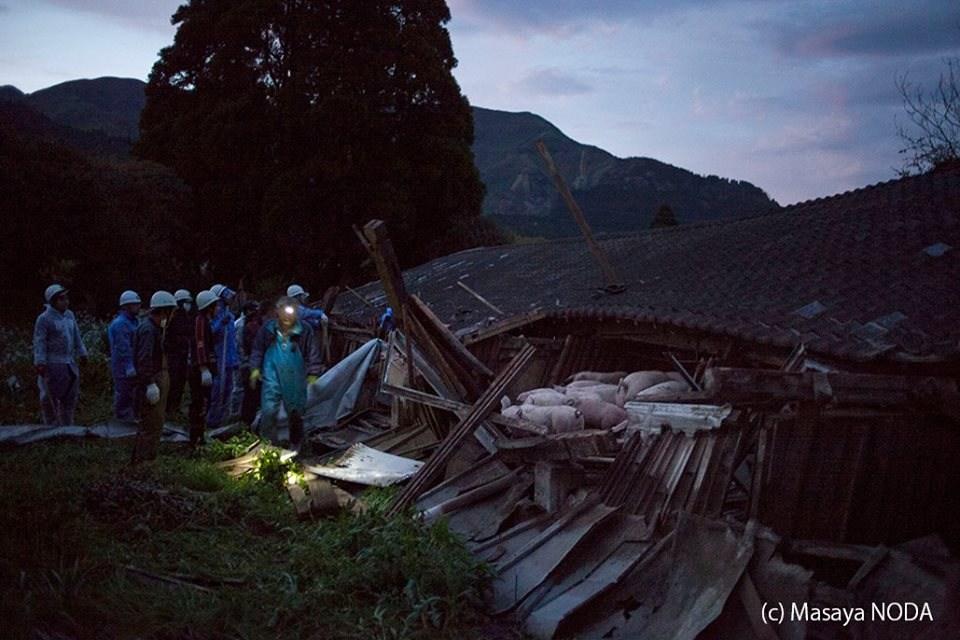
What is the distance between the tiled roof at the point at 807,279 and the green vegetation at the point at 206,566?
10.0ft

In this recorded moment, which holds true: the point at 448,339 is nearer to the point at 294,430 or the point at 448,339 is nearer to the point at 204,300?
the point at 294,430

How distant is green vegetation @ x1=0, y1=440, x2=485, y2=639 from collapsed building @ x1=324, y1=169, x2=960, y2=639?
0.54m

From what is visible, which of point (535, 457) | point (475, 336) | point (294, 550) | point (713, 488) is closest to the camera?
point (713, 488)

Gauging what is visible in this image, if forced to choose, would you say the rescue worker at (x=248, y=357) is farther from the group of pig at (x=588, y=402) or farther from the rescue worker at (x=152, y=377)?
the group of pig at (x=588, y=402)

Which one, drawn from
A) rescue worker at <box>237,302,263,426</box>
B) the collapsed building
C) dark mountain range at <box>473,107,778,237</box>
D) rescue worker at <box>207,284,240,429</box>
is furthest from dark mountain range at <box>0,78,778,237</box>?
the collapsed building

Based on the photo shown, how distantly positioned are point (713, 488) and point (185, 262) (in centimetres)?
2263

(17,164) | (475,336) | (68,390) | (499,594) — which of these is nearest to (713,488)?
(499,594)

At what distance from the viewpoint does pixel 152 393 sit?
783 centimetres

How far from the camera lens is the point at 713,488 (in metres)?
4.80

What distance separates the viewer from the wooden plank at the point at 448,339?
778cm

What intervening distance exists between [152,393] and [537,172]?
4397cm

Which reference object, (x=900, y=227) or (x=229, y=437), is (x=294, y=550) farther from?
(x=900, y=227)

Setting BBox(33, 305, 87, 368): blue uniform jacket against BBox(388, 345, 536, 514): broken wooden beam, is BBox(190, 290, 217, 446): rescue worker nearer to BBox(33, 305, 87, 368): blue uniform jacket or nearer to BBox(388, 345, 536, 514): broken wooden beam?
BBox(33, 305, 87, 368): blue uniform jacket

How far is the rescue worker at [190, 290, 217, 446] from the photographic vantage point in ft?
29.0
